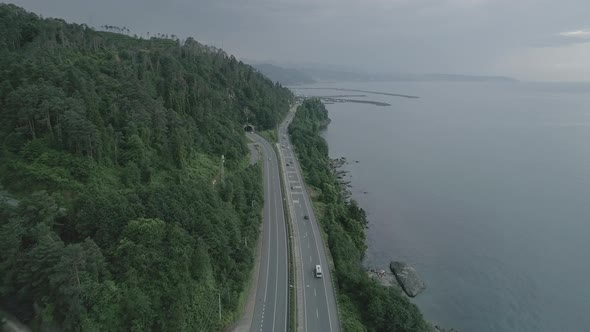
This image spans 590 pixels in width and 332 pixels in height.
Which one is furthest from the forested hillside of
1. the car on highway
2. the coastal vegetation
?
the coastal vegetation

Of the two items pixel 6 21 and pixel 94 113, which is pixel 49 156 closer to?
pixel 94 113

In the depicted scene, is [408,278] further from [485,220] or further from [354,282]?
[485,220]

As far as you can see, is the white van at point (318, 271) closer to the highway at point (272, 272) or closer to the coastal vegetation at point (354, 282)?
the coastal vegetation at point (354, 282)

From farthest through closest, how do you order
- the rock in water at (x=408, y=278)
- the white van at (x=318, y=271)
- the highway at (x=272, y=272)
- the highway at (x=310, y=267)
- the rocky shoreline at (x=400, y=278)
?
1. the rock in water at (x=408, y=278)
2. the rocky shoreline at (x=400, y=278)
3. the white van at (x=318, y=271)
4. the highway at (x=310, y=267)
5. the highway at (x=272, y=272)

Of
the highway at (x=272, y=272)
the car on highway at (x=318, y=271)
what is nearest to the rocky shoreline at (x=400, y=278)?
the car on highway at (x=318, y=271)

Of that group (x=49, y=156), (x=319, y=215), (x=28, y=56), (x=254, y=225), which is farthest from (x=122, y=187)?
(x=28, y=56)

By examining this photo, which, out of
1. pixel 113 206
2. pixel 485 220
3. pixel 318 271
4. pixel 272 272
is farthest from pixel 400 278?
pixel 113 206
